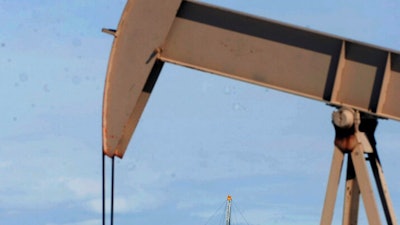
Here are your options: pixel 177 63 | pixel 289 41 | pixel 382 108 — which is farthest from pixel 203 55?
pixel 382 108

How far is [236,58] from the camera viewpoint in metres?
12.6

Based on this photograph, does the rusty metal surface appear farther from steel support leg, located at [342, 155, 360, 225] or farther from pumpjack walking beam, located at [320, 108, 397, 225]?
steel support leg, located at [342, 155, 360, 225]

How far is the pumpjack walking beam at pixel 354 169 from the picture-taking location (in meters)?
11.8

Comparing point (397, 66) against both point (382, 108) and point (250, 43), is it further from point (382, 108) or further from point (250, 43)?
point (250, 43)

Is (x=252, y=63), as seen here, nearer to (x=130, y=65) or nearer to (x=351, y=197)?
(x=130, y=65)

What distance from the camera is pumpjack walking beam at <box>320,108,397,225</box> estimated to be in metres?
11.8

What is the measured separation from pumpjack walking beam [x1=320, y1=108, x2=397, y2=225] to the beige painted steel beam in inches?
9.6

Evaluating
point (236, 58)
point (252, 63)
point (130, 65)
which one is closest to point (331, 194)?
point (252, 63)

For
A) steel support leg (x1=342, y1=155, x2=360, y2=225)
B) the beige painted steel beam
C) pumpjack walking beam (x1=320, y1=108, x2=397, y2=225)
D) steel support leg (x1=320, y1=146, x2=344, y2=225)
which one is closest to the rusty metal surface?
the beige painted steel beam

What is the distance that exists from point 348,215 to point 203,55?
2.84 metres

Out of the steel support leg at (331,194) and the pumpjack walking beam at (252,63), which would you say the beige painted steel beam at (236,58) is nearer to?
the pumpjack walking beam at (252,63)

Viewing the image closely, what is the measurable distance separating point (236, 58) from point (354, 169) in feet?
6.93

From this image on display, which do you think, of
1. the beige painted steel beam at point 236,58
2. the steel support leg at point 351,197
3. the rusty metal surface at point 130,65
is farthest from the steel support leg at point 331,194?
the rusty metal surface at point 130,65

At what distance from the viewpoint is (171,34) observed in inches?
508
